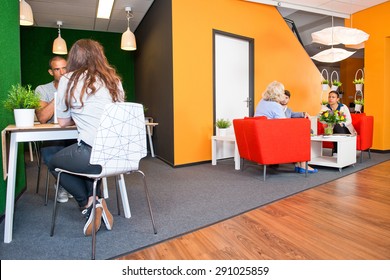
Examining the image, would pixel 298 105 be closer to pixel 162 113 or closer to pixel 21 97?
pixel 162 113

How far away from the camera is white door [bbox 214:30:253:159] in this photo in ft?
16.1

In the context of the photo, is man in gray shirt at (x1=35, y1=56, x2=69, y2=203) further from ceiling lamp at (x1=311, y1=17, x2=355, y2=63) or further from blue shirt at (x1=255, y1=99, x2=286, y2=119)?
ceiling lamp at (x1=311, y1=17, x2=355, y2=63)

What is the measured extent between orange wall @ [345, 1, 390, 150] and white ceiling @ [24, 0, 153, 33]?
455 cm

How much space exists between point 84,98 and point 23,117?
0.49 m

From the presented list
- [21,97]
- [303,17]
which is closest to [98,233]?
[21,97]

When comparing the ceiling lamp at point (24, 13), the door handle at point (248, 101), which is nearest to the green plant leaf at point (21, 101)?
the ceiling lamp at point (24, 13)

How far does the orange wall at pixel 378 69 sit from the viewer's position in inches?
221

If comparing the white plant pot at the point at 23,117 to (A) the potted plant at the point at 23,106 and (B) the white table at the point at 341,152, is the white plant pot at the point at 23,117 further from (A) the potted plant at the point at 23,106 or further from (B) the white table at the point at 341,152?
(B) the white table at the point at 341,152

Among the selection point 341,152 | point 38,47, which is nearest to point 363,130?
point 341,152

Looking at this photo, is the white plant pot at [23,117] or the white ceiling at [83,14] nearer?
the white plant pot at [23,117]

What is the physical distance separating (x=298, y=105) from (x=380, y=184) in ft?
10.4

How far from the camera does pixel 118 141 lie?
1676 millimetres

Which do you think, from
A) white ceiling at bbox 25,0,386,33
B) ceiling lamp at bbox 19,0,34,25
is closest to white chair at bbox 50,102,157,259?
ceiling lamp at bbox 19,0,34,25

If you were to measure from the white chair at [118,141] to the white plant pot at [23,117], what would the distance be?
423 mm
